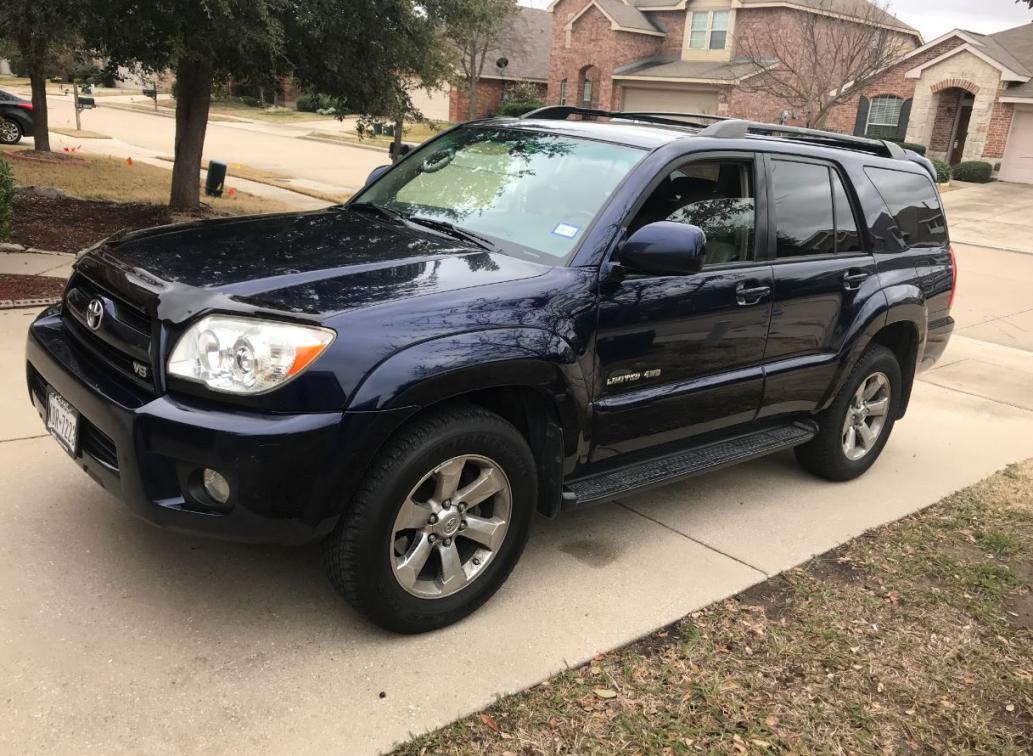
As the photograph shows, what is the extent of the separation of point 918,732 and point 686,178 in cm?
237

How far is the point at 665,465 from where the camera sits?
3.96 m

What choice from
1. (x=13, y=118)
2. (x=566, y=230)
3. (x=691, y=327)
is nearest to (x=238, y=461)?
(x=566, y=230)

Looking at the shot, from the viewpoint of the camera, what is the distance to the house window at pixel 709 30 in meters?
37.2

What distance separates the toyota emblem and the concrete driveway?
0.94 meters

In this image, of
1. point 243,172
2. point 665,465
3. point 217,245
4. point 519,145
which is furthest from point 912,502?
point 243,172

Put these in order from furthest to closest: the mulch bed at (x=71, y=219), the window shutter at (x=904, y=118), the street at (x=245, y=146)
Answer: the window shutter at (x=904, y=118) < the street at (x=245, y=146) < the mulch bed at (x=71, y=219)

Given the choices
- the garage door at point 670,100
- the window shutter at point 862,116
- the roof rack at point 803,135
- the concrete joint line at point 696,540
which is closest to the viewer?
the concrete joint line at point 696,540

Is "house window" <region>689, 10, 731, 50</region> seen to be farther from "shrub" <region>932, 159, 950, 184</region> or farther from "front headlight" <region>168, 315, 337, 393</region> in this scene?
"front headlight" <region>168, 315, 337, 393</region>

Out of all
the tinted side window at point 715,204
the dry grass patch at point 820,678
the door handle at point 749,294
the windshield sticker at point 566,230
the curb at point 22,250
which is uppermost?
the tinted side window at point 715,204

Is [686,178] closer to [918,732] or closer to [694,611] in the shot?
[694,611]

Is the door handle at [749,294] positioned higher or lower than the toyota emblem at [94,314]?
higher

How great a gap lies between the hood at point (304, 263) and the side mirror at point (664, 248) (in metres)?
0.36

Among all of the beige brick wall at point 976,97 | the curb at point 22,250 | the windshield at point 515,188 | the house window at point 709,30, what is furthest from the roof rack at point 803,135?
the house window at point 709,30

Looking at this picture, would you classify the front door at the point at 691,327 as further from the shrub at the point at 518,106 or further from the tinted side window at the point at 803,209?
the shrub at the point at 518,106
